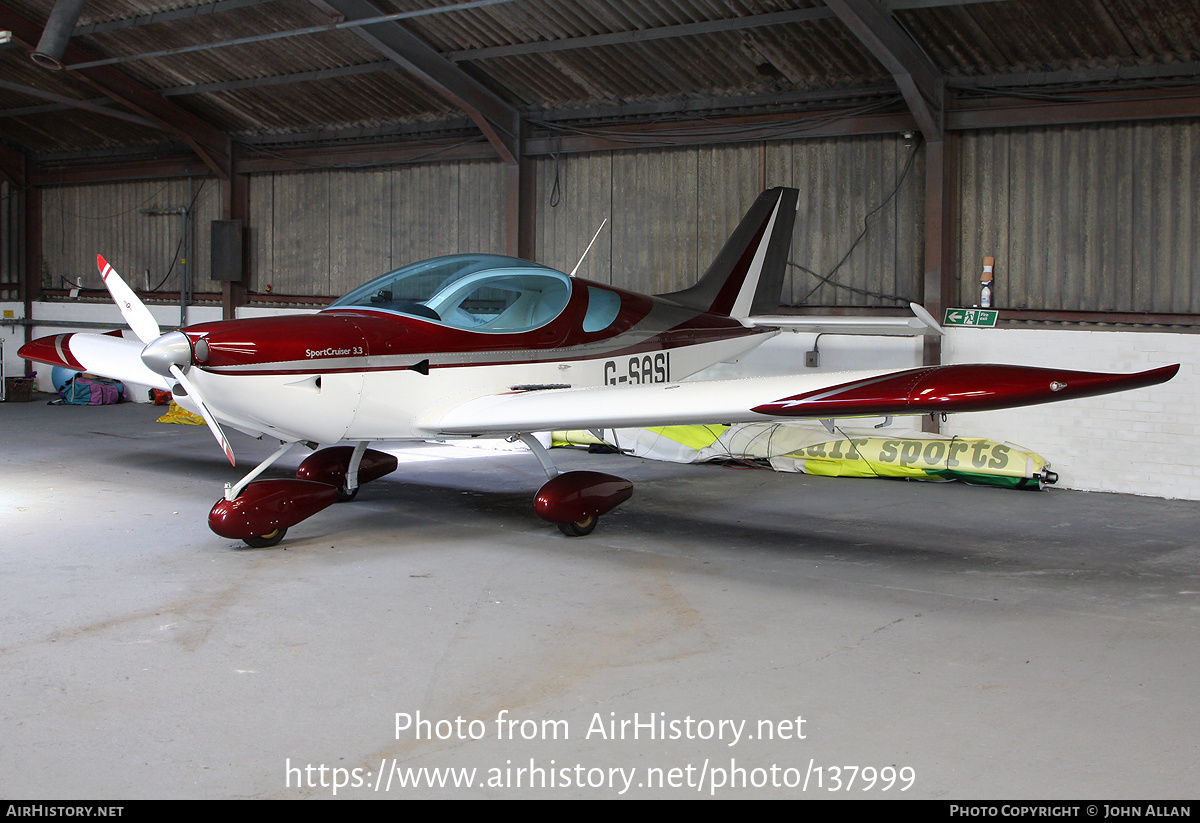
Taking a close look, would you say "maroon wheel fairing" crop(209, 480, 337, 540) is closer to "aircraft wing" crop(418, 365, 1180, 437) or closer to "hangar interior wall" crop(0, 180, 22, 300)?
"aircraft wing" crop(418, 365, 1180, 437)

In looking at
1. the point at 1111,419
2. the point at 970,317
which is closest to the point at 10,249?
the point at 970,317

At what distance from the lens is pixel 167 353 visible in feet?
17.4

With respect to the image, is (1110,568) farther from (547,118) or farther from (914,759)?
(547,118)

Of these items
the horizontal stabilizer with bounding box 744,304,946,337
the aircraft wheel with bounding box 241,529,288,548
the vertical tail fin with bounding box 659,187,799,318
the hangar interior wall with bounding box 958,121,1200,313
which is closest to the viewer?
the aircraft wheel with bounding box 241,529,288,548

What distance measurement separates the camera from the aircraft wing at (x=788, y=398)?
4.61 meters

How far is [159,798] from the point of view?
111 inches

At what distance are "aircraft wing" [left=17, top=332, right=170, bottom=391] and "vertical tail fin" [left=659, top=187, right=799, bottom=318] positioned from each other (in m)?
4.21

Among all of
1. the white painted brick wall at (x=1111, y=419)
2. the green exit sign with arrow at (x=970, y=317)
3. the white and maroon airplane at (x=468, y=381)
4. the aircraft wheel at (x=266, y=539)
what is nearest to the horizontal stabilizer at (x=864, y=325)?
the green exit sign with arrow at (x=970, y=317)

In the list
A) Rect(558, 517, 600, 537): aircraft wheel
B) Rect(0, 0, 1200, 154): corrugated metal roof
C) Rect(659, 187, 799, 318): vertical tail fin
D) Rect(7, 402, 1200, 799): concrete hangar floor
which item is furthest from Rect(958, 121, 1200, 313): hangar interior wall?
Rect(558, 517, 600, 537): aircraft wheel

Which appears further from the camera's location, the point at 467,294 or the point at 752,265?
the point at 752,265

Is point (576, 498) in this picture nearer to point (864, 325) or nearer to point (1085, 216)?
point (864, 325)

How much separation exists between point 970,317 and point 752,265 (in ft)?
6.30

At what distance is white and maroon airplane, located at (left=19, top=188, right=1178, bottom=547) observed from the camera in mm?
5078

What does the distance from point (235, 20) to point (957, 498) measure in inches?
337
